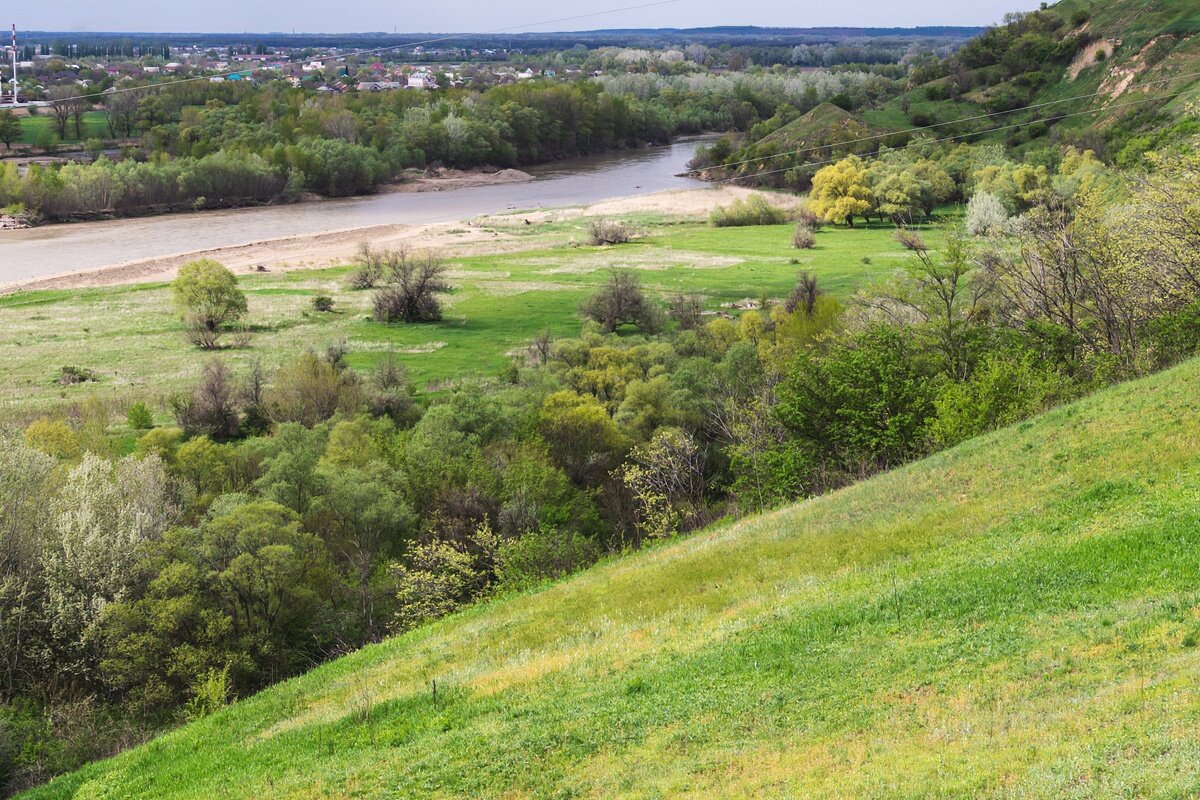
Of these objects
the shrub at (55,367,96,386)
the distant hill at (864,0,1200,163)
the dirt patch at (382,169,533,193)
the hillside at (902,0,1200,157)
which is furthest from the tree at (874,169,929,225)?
the shrub at (55,367,96,386)

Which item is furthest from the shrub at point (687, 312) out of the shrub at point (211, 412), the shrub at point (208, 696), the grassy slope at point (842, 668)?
the shrub at point (208, 696)

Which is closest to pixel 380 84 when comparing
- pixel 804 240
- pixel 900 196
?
pixel 900 196

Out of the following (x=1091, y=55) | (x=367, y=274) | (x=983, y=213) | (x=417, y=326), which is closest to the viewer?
(x=417, y=326)

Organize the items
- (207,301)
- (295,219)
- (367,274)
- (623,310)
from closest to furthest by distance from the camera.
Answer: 1. (207,301)
2. (623,310)
3. (367,274)
4. (295,219)

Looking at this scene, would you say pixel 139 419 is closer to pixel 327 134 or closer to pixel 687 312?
pixel 687 312

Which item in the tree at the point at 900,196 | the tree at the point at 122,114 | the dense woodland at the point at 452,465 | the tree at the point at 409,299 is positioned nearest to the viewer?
the dense woodland at the point at 452,465

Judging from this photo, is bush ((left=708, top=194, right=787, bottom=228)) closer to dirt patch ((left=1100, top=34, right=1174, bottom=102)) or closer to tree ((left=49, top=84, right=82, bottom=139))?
dirt patch ((left=1100, top=34, right=1174, bottom=102))

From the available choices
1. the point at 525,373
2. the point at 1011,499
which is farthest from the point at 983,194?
the point at 1011,499

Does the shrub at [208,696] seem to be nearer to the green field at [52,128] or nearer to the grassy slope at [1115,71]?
the grassy slope at [1115,71]
